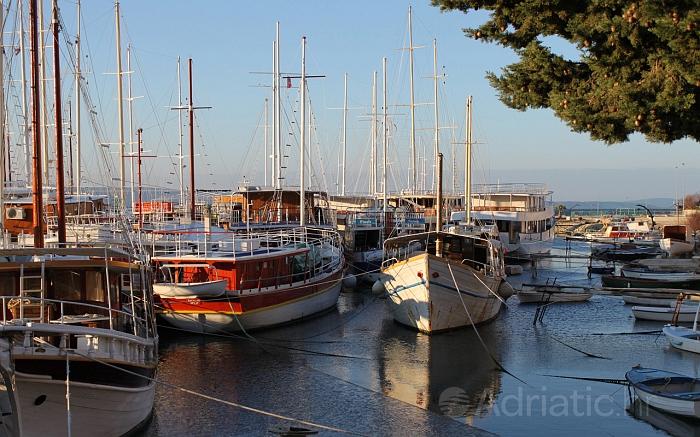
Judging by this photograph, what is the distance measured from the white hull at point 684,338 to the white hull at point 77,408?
16.7 m

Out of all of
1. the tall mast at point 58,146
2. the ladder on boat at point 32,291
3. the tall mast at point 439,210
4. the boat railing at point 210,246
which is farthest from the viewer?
the tall mast at point 439,210

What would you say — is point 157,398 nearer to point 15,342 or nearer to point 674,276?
point 15,342

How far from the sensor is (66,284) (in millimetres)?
15586

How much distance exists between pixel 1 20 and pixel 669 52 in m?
15.5

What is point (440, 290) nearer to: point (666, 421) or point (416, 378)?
point (416, 378)

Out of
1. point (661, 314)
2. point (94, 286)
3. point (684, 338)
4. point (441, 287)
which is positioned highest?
point (94, 286)

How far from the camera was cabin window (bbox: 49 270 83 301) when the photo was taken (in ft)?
50.9

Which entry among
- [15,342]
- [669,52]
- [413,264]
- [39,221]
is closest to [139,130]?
[413,264]

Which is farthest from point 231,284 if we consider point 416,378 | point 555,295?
point 555,295

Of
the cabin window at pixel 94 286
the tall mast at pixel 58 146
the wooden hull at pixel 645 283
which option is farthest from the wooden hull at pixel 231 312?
the wooden hull at pixel 645 283

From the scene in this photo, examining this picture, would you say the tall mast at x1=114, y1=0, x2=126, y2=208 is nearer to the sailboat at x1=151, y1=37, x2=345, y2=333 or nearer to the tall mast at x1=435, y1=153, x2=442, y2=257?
the sailboat at x1=151, y1=37, x2=345, y2=333

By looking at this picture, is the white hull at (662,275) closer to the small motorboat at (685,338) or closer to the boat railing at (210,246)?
the small motorboat at (685,338)

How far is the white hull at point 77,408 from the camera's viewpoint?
12453mm

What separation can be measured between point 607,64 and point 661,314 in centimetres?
2118
